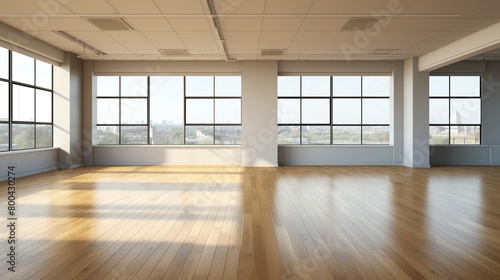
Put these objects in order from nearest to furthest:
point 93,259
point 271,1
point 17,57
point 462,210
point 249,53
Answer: point 93,259, point 462,210, point 271,1, point 17,57, point 249,53

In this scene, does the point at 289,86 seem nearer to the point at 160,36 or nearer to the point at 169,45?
the point at 169,45

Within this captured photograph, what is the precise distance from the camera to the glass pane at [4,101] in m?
7.41

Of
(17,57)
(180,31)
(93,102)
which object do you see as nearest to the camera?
(180,31)

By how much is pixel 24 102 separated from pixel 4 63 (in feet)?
3.40

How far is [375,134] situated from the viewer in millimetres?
10891

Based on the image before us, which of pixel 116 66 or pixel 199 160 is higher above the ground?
pixel 116 66

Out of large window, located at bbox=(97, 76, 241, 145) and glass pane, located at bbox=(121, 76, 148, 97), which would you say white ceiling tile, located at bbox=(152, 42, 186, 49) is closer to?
large window, located at bbox=(97, 76, 241, 145)

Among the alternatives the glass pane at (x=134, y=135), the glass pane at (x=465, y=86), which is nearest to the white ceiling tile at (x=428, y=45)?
the glass pane at (x=465, y=86)

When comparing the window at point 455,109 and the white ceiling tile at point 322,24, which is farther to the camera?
the window at point 455,109

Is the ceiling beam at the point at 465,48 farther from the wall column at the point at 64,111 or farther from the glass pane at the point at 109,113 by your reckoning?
the wall column at the point at 64,111

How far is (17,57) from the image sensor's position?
800 centimetres

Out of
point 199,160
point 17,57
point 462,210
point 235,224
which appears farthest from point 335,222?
point 17,57

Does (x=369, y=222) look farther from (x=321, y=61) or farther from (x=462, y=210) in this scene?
(x=321, y=61)

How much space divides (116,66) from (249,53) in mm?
4218
